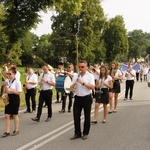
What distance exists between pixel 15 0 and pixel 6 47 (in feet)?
8.73

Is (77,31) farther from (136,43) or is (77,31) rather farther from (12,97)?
(136,43)

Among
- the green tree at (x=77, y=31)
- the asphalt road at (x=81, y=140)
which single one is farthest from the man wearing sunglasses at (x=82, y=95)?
the green tree at (x=77, y=31)

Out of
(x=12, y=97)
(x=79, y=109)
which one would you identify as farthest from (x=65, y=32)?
(x=79, y=109)

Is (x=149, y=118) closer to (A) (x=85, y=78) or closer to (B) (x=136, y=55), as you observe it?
(A) (x=85, y=78)

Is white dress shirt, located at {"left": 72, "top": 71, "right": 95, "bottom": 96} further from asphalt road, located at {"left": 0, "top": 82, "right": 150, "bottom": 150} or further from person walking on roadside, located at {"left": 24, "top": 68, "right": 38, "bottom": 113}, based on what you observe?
person walking on roadside, located at {"left": 24, "top": 68, "right": 38, "bottom": 113}

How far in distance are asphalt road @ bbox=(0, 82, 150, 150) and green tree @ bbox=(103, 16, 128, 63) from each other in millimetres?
70376

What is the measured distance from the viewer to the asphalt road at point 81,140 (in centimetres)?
783

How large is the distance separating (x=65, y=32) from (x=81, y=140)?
52.7 m

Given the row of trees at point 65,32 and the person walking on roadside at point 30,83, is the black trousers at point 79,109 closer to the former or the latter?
the person walking on roadside at point 30,83

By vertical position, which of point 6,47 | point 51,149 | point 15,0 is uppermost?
point 15,0

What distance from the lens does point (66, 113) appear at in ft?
42.8

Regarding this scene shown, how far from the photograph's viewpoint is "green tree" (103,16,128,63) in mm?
82125

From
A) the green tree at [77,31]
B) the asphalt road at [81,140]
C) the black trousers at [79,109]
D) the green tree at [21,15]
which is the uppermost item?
the green tree at [77,31]

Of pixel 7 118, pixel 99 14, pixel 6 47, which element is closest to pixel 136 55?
pixel 99 14
